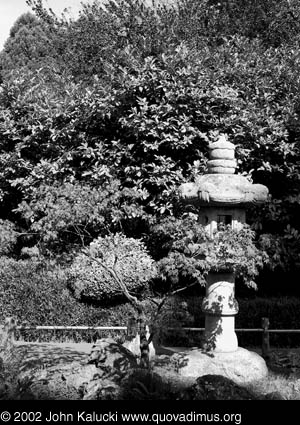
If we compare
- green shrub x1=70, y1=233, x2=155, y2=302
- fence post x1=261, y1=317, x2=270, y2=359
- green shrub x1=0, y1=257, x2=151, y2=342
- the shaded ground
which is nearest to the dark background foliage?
green shrub x1=70, y1=233, x2=155, y2=302

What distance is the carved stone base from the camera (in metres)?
6.02

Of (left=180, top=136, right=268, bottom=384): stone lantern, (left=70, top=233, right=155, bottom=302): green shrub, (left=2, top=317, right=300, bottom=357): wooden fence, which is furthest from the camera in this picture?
(left=70, top=233, right=155, bottom=302): green shrub

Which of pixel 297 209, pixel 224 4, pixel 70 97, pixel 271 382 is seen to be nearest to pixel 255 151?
pixel 297 209

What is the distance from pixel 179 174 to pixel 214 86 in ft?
6.30

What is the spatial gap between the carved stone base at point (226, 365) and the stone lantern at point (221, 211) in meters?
0.03

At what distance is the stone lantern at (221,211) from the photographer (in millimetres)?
6184

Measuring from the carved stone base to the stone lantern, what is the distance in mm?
28

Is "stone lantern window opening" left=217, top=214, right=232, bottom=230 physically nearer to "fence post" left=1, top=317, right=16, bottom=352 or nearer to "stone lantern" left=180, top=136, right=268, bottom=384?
"stone lantern" left=180, top=136, right=268, bottom=384

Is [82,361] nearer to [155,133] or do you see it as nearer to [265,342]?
[265,342]

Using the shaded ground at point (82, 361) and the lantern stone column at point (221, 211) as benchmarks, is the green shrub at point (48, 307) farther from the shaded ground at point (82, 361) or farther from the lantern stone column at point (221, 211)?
the lantern stone column at point (221, 211)

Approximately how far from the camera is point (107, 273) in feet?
27.2

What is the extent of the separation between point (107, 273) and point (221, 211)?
8.98 ft

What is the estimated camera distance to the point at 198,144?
9.73 metres

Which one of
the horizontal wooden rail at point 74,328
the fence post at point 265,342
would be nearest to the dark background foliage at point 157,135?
the horizontal wooden rail at point 74,328
